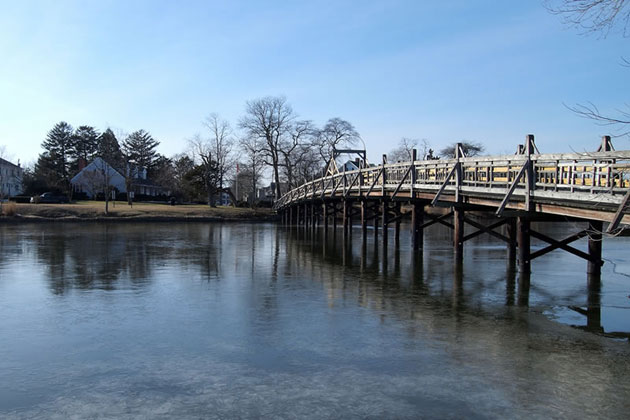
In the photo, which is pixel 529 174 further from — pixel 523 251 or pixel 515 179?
pixel 523 251

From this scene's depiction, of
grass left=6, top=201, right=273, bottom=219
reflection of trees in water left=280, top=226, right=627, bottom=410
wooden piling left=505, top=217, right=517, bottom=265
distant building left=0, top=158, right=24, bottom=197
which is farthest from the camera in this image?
distant building left=0, top=158, right=24, bottom=197

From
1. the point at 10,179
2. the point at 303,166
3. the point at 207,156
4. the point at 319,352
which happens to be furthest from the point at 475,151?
the point at 319,352

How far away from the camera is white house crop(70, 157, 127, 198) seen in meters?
75.8

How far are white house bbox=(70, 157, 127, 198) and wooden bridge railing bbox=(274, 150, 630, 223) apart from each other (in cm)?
5203

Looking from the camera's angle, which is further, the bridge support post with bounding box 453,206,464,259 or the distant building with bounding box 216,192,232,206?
the distant building with bounding box 216,192,232,206

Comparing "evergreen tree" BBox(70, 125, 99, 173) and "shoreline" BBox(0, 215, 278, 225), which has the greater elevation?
"evergreen tree" BBox(70, 125, 99, 173)

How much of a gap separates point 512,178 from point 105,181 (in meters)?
58.7

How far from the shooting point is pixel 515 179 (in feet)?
47.7

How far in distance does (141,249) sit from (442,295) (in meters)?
16.1

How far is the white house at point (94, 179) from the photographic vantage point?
75.8 meters

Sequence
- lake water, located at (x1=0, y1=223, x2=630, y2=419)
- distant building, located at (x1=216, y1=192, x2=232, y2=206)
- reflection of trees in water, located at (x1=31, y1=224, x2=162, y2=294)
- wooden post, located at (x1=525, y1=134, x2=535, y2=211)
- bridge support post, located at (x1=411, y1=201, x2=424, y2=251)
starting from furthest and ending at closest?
distant building, located at (x1=216, y1=192, x2=232, y2=206)
bridge support post, located at (x1=411, y1=201, x2=424, y2=251)
reflection of trees in water, located at (x1=31, y1=224, x2=162, y2=294)
wooden post, located at (x1=525, y1=134, x2=535, y2=211)
lake water, located at (x1=0, y1=223, x2=630, y2=419)

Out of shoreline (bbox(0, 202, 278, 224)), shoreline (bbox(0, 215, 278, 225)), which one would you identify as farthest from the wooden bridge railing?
shoreline (bbox(0, 202, 278, 224))

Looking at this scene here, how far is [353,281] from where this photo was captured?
53.5ft

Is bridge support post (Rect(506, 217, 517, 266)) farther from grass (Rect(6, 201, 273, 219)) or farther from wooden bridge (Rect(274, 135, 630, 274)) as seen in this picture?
grass (Rect(6, 201, 273, 219))
